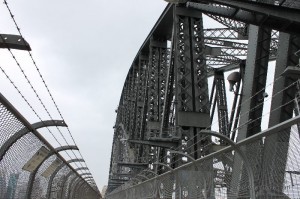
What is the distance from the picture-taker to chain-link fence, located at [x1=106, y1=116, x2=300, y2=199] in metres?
5.20

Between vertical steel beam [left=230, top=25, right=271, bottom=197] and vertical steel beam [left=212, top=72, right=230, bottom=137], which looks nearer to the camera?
vertical steel beam [left=230, top=25, right=271, bottom=197]

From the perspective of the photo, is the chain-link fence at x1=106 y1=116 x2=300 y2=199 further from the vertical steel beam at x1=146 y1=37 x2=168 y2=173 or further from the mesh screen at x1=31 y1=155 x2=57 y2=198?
the vertical steel beam at x1=146 y1=37 x2=168 y2=173

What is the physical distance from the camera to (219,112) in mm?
30172

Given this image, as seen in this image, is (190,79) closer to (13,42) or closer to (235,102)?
(235,102)

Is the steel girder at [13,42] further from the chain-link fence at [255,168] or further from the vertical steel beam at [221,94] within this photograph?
the vertical steel beam at [221,94]

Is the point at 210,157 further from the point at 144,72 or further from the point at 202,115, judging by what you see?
the point at 144,72

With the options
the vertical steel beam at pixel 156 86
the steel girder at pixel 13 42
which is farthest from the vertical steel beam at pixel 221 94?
the steel girder at pixel 13 42

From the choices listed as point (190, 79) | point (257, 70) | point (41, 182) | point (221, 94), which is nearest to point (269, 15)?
point (257, 70)

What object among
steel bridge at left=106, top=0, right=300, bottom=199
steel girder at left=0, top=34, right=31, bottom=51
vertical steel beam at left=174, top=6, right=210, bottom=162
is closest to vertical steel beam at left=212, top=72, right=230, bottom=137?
steel bridge at left=106, top=0, right=300, bottom=199

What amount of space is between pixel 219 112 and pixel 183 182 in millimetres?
19070

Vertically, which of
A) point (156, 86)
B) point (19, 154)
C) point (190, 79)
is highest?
point (156, 86)

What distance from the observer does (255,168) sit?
261 inches

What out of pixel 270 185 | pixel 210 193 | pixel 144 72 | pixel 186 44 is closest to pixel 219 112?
pixel 186 44

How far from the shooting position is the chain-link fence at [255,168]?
5.20 metres
